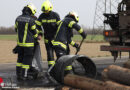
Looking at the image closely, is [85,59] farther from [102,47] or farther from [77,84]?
[102,47]

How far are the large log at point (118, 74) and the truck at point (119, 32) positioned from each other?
4842 millimetres

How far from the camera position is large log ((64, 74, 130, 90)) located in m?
4.15

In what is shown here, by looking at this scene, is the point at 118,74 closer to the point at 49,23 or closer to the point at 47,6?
the point at 49,23

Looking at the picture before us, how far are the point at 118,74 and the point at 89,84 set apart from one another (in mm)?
455

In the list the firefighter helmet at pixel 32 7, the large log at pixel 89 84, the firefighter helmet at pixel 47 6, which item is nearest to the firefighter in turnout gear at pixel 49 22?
the firefighter helmet at pixel 47 6

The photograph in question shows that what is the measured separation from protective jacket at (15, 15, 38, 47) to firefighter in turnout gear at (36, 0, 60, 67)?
250mm

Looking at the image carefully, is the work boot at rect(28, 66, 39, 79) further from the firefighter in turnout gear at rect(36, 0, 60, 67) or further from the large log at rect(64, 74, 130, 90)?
the large log at rect(64, 74, 130, 90)

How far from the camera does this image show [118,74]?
15.0ft

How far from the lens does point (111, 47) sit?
9.87 m

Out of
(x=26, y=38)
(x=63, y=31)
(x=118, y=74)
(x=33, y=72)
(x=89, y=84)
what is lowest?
(x=33, y=72)

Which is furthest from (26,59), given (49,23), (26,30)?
(49,23)

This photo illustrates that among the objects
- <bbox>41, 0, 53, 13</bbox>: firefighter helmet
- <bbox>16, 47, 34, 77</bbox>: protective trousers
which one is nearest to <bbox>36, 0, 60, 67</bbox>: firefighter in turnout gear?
<bbox>41, 0, 53, 13</bbox>: firefighter helmet

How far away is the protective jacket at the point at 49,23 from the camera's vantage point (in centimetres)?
729

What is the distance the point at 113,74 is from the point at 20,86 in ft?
7.85
